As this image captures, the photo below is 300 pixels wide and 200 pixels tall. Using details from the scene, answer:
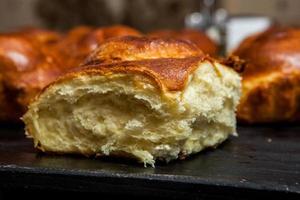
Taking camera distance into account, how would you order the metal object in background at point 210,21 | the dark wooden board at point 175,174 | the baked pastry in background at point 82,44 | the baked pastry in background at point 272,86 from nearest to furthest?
the dark wooden board at point 175,174 < the baked pastry in background at point 272,86 < the baked pastry in background at point 82,44 < the metal object in background at point 210,21

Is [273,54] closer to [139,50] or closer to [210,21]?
[139,50]

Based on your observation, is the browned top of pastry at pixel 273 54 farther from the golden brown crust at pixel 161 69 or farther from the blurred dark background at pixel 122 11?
the blurred dark background at pixel 122 11

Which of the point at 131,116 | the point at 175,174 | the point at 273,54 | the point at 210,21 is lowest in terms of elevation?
the point at 175,174

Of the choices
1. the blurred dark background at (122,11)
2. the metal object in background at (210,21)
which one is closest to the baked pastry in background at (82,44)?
the metal object in background at (210,21)

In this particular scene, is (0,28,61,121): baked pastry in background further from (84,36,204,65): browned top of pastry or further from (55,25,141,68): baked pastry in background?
(84,36,204,65): browned top of pastry

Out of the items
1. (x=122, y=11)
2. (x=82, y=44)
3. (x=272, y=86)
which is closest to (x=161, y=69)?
(x=272, y=86)

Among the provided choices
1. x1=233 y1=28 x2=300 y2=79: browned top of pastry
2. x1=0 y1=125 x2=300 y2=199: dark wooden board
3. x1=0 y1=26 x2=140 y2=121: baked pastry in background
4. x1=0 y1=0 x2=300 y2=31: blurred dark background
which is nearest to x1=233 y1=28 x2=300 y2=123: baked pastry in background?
x1=233 y1=28 x2=300 y2=79: browned top of pastry

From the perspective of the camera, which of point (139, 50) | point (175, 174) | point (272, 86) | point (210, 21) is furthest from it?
point (210, 21)
